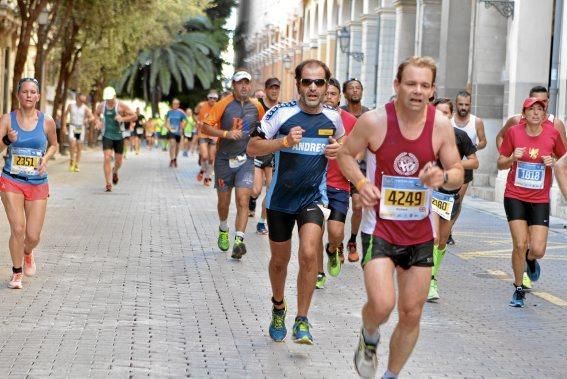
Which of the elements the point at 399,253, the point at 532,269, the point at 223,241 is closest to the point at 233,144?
the point at 223,241

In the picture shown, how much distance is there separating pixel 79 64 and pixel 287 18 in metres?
30.8

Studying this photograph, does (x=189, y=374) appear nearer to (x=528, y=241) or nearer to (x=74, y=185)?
(x=528, y=241)

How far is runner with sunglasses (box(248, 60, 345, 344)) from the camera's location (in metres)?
8.66

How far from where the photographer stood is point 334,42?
2276 inches

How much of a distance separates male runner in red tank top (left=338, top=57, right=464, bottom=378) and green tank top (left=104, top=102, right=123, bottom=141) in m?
18.0

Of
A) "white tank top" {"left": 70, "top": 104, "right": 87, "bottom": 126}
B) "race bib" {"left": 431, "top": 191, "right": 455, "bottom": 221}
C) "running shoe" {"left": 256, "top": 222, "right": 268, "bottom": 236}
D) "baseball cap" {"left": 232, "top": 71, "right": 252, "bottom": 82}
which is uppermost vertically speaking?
"baseball cap" {"left": 232, "top": 71, "right": 252, "bottom": 82}

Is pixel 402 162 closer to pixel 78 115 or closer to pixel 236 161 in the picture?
pixel 236 161

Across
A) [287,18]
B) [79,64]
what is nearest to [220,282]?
[79,64]

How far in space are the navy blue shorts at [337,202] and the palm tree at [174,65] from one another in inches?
2506

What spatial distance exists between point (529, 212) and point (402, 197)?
453 centimetres

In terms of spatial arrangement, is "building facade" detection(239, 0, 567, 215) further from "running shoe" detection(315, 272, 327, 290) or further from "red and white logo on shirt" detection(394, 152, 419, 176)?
"red and white logo on shirt" detection(394, 152, 419, 176)

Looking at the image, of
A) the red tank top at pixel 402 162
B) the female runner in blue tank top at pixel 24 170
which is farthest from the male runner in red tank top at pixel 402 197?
the female runner in blue tank top at pixel 24 170

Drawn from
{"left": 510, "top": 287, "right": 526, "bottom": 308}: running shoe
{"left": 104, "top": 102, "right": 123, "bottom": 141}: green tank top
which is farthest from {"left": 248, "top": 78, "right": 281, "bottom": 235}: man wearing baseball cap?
{"left": 104, "top": 102, "right": 123, "bottom": 141}: green tank top

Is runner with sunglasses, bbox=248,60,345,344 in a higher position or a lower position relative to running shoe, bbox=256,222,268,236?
higher
